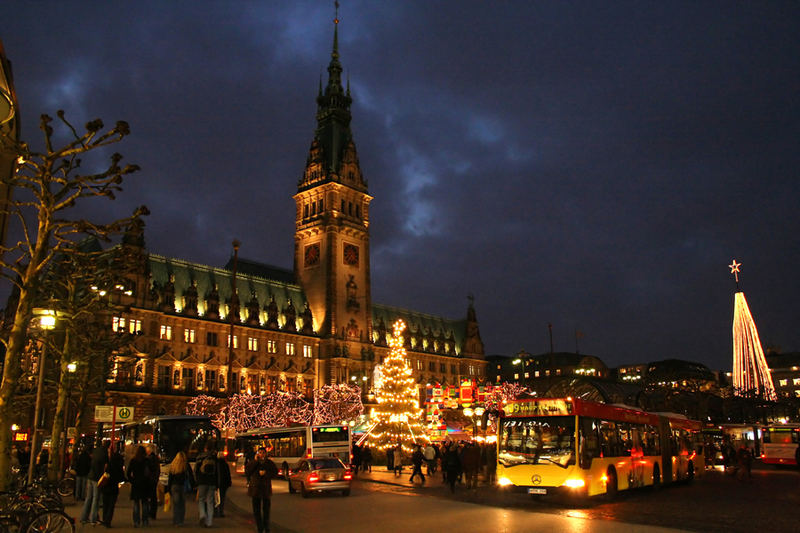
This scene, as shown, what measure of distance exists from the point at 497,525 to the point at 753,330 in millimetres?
63713

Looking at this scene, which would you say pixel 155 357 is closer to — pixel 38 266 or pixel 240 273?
pixel 240 273

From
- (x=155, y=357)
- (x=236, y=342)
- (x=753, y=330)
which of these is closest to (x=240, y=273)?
(x=236, y=342)

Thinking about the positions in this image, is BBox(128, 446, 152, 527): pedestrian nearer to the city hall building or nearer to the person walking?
the person walking

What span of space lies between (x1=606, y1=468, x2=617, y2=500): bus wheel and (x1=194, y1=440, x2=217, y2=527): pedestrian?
1436cm

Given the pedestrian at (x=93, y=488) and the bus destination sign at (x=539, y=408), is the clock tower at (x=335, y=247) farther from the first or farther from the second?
the pedestrian at (x=93, y=488)

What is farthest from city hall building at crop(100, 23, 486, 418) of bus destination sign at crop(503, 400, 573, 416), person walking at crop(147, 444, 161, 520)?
person walking at crop(147, 444, 161, 520)

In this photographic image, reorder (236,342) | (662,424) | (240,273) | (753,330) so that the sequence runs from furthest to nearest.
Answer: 1. (240,273)
2. (236,342)
3. (753,330)
4. (662,424)

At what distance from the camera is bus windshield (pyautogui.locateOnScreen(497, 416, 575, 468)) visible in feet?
77.4

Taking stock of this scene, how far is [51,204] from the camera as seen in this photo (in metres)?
19.2

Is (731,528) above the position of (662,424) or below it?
below

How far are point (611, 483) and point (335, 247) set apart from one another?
3103 inches

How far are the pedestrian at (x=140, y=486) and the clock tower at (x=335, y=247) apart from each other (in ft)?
257

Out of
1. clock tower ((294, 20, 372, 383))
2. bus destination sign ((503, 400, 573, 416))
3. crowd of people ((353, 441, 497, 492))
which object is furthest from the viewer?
clock tower ((294, 20, 372, 383))

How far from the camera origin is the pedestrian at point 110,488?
1817cm
